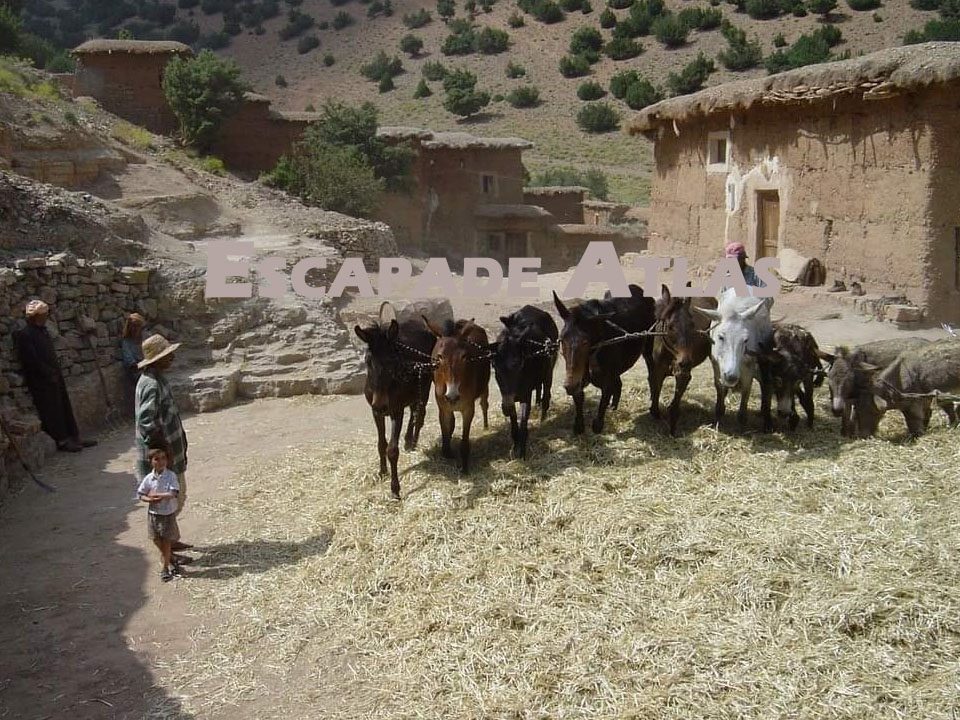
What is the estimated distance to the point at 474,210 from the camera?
1122 inches

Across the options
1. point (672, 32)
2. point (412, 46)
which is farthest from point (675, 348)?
point (412, 46)

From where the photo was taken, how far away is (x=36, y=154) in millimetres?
18594

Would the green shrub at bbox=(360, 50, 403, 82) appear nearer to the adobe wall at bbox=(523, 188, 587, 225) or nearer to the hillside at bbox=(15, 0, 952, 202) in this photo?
the hillside at bbox=(15, 0, 952, 202)

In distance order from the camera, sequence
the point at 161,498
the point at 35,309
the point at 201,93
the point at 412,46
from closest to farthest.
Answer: the point at 161,498
the point at 35,309
the point at 201,93
the point at 412,46

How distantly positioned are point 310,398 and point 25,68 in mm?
17289

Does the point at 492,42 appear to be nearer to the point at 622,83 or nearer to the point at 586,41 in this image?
the point at 586,41

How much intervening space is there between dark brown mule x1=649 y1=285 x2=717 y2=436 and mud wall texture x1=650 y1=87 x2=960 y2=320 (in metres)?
6.58

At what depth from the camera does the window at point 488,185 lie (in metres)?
28.5

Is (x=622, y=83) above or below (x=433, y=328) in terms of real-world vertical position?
above

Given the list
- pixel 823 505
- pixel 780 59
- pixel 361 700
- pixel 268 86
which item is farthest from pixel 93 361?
pixel 268 86

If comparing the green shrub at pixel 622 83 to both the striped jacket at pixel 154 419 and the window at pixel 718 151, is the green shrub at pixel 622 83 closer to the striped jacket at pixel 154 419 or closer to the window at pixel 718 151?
the window at pixel 718 151

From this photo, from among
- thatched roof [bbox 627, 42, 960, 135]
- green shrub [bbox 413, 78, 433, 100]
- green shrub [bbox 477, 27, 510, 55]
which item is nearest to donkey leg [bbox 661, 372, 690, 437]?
thatched roof [bbox 627, 42, 960, 135]

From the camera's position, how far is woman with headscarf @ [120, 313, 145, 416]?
408 inches

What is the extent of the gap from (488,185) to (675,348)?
22.2m
